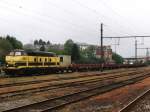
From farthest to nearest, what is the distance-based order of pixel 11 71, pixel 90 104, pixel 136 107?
pixel 11 71 < pixel 90 104 < pixel 136 107

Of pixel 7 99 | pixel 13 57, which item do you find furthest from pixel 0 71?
pixel 7 99

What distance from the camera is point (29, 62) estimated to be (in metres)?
38.7

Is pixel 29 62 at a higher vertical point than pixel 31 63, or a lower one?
higher

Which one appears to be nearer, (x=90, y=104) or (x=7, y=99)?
(x=90, y=104)

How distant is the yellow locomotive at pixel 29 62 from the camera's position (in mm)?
36938

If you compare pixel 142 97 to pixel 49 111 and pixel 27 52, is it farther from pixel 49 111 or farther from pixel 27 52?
pixel 27 52

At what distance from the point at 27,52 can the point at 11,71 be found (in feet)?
10.0

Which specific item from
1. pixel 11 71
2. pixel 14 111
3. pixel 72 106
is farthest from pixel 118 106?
pixel 11 71

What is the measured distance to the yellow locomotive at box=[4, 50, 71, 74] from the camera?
3694 cm

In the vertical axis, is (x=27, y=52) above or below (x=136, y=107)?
above

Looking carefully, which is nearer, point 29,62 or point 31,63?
point 29,62

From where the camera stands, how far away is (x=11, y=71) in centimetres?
3678

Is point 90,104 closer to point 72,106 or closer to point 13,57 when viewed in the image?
point 72,106

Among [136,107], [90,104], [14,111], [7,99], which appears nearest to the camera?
[14,111]
